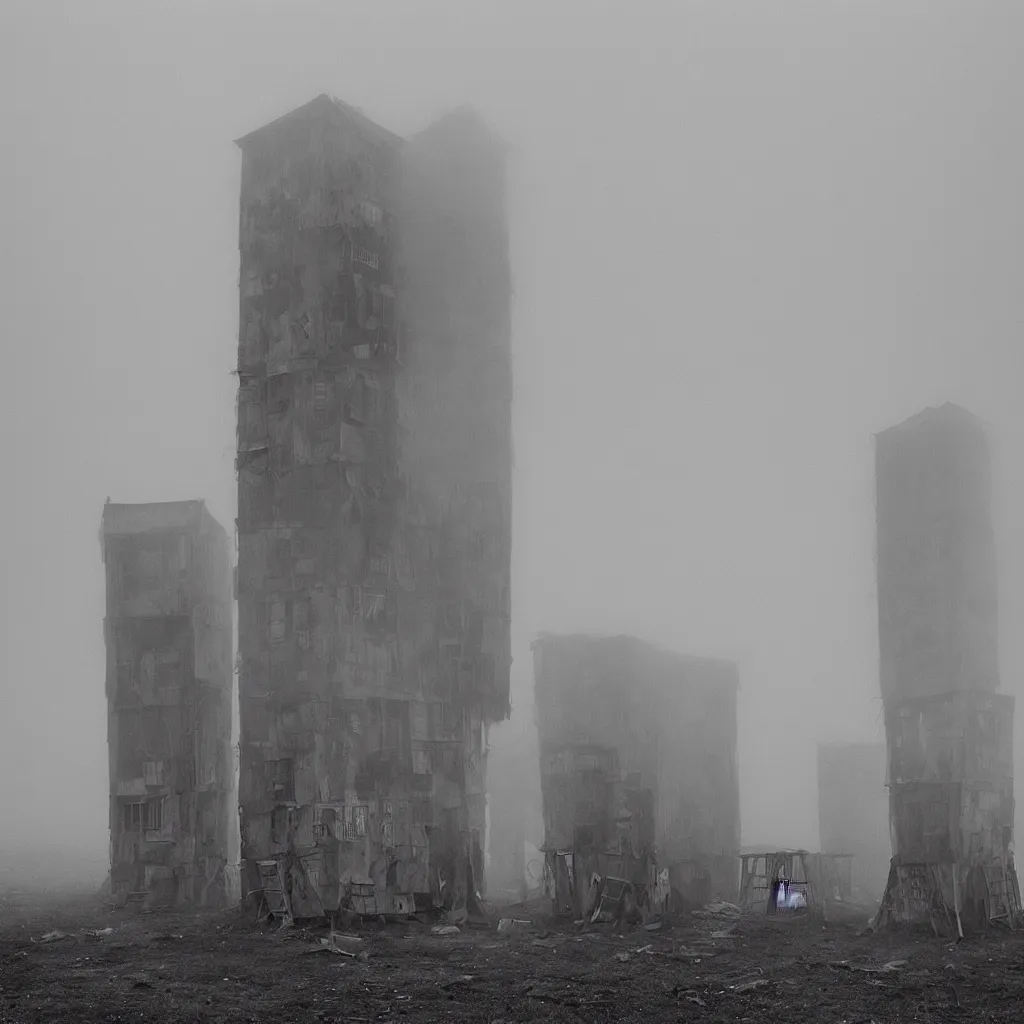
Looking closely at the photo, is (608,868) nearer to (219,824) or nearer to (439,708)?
(439,708)

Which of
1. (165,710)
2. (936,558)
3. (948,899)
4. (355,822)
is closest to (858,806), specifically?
(936,558)

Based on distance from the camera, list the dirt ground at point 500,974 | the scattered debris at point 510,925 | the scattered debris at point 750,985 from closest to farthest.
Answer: the dirt ground at point 500,974, the scattered debris at point 750,985, the scattered debris at point 510,925

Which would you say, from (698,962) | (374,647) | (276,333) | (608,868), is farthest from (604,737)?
(276,333)

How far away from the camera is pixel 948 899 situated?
99.1 feet

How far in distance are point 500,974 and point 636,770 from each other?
36.3 ft

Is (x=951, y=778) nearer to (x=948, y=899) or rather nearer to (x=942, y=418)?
(x=948, y=899)

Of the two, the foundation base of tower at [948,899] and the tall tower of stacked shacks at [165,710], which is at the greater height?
the tall tower of stacked shacks at [165,710]

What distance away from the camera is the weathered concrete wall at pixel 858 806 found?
48.7 m

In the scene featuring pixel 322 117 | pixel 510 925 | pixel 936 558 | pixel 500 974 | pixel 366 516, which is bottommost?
pixel 510 925

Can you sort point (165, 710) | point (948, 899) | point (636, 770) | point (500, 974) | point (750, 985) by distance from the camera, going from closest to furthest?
point (750, 985) < point (500, 974) < point (948, 899) < point (636, 770) < point (165, 710)

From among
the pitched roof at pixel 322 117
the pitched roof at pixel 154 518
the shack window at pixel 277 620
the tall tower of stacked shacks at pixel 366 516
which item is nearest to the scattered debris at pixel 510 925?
the tall tower of stacked shacks at pixel 366 516

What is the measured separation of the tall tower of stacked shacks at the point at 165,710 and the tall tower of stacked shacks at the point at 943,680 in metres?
16.8

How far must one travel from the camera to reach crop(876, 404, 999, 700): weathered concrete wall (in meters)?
32.9

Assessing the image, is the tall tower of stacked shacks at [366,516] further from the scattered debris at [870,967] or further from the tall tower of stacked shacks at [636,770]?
the scattered debris at [870,967]
